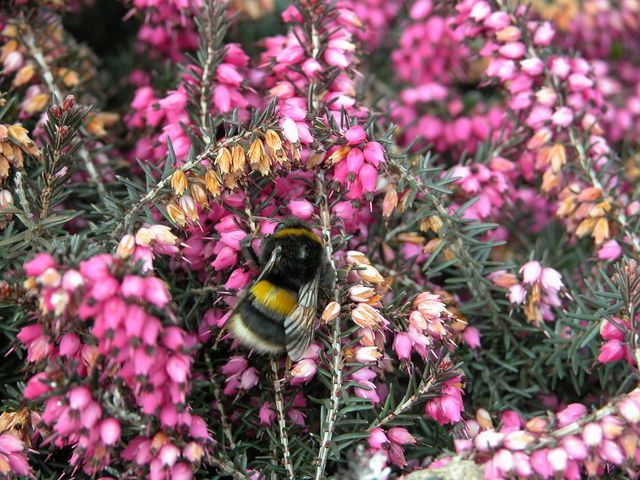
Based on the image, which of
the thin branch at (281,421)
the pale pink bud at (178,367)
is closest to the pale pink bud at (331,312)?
the thin branch at (281,421)

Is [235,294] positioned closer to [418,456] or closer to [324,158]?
[324,158]

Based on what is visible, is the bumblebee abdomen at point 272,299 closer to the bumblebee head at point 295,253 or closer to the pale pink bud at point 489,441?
the bumblebee head at point 295,253

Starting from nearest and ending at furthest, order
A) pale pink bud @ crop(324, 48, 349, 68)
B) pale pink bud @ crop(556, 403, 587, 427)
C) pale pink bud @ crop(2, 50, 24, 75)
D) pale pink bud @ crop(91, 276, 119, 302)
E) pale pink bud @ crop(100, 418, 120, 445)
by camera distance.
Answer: pale pink bud @ crop(91, 276, 119, 302) < pale pink bud @ crop(100, 418, 120, 445) < pale pink bud @ crop(556, 403, 587, 427) < pale pink bud @ crop(324, 48, 349, 68) < pale pink bud @ crop(2, 50, 24, 75)

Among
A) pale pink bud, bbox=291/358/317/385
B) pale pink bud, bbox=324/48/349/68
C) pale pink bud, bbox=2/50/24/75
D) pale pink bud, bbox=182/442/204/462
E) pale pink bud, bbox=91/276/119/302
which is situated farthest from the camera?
pale pink bud, bbox=2/50/24/75

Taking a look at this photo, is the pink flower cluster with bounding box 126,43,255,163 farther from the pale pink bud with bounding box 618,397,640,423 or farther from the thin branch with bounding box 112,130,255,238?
the pale pink bud with bounding box 618,397,640,423

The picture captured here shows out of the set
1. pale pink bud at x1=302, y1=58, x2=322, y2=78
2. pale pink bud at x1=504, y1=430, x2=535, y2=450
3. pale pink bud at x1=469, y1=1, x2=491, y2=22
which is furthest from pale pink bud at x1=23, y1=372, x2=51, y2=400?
pale pink bud at x1=469, y1=1, x2=491, y2=22

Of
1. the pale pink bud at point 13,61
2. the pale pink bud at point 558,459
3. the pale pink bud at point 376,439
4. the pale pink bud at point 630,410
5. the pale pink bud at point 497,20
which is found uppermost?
the pale pink bud at point 13,61
